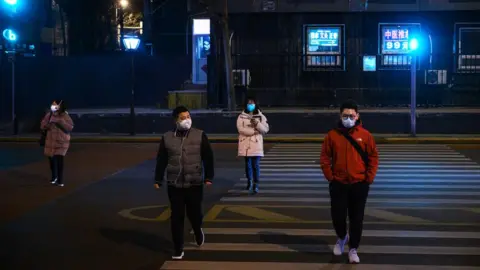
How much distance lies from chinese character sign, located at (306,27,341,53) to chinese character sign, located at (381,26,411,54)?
1.98m

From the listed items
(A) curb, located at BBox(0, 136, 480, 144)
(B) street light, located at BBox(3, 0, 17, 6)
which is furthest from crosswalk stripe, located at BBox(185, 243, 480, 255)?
(B) street light, located at BBox(3, 0, 17, 6)

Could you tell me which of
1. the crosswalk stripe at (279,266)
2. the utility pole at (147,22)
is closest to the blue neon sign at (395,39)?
the utility pole at (147,22)

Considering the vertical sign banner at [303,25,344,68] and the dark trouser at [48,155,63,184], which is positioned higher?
the vertical sign banner at [303,25,344,68]

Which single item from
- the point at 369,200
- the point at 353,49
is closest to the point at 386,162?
the point at 369,200

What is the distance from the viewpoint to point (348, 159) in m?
7.77

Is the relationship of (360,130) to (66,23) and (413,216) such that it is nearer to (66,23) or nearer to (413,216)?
(413,216)

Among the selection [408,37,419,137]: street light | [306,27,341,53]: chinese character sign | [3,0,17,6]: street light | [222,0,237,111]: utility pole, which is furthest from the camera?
[306,27,341,53]: chinese character sign

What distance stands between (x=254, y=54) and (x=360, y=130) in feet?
73.9

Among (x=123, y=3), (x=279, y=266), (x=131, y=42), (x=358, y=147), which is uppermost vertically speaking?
(x=123, y=3)

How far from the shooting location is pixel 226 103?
1169 inches

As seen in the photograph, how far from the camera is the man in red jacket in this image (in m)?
7.77

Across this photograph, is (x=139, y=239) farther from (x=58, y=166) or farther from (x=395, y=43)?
(x=395, y=43)

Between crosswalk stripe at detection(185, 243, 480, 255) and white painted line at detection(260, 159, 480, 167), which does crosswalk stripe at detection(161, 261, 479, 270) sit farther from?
white painted line at detection(260, 159, 480, 167)

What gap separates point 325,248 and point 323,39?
2251cm
